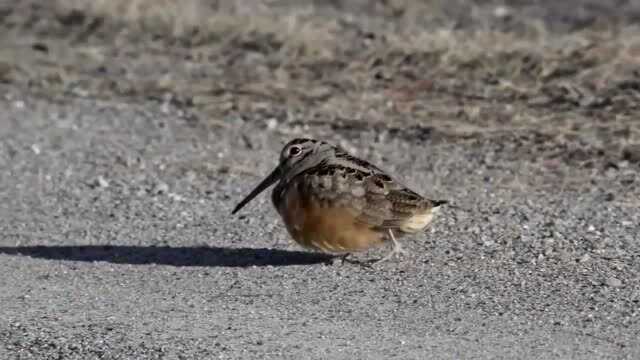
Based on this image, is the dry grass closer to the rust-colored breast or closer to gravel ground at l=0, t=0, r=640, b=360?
gravel ground at l=0, t=0, r=640, b=360

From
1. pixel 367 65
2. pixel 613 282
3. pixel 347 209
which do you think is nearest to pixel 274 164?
pixel 367 65

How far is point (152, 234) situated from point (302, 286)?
176 centimetres

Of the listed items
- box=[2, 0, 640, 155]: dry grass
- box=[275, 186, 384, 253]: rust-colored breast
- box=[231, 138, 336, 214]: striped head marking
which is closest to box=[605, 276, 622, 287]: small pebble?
box=[275, 186, 384, 253]: rust-colored breast

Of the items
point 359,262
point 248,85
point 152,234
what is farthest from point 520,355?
point 248,85

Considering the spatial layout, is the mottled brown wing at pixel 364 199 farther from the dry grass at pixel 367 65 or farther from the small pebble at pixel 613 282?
the dry grass at pixel 367 65

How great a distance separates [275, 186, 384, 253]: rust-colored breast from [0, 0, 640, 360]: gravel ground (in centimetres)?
19

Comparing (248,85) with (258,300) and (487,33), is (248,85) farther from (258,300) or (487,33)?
(258,300)

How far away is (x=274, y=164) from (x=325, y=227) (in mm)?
3445

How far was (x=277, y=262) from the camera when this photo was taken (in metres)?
9.65

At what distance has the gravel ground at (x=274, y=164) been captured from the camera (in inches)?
323

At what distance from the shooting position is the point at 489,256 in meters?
9.47

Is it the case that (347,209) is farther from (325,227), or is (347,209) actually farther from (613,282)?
(613,282)

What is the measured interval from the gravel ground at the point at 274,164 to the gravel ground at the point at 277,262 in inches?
0.9

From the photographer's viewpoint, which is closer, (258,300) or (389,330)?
(389,330)
